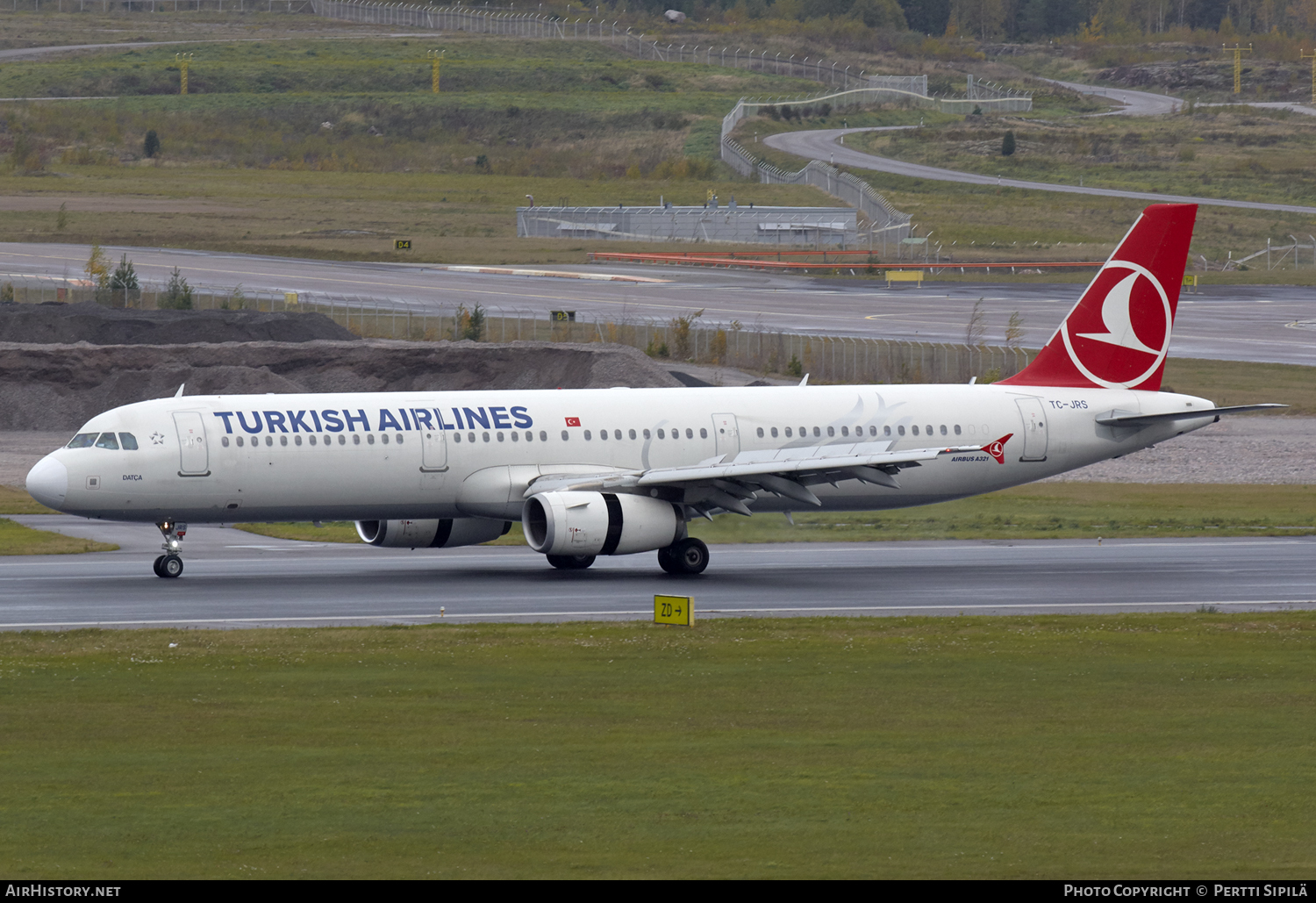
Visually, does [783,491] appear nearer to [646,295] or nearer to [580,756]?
[580,756]

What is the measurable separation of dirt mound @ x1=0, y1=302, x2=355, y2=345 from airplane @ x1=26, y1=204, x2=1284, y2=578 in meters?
35.2

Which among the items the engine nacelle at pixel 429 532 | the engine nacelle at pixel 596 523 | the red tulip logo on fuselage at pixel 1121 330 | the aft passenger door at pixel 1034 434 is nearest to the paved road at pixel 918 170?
the red tulip logo on fuselage at pixel 1121 330

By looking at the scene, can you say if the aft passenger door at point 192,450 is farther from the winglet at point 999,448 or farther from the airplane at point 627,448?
the winglet at point 999,448

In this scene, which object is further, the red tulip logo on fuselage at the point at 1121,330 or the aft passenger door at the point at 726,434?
the red tulip logo on fuselage at the point at 1121,330

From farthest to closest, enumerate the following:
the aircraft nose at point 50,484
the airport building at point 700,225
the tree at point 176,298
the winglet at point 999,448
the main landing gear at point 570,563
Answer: the airport building at point 700,225
the tree at point 176,298
the winglet at point 999,448
the main landing gear at point 570,563
the aircraft nose at point 50,484

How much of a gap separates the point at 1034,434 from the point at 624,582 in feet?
36.8

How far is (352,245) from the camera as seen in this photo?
12488 centimetres

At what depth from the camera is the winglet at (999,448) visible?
4294 cm

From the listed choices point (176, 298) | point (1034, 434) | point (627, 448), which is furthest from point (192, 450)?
point (176, 298)

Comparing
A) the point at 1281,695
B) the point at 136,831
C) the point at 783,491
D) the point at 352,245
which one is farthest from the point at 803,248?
the point at 136,831

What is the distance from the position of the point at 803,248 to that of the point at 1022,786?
11501cm

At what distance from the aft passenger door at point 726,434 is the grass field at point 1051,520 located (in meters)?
2.22

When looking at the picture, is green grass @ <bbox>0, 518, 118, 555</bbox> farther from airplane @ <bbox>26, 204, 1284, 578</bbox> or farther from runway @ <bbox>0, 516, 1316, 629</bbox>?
airplane @ <bbox>26, 204, 1284, 578</bbox>

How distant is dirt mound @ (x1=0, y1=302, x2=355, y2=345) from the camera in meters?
76.0
